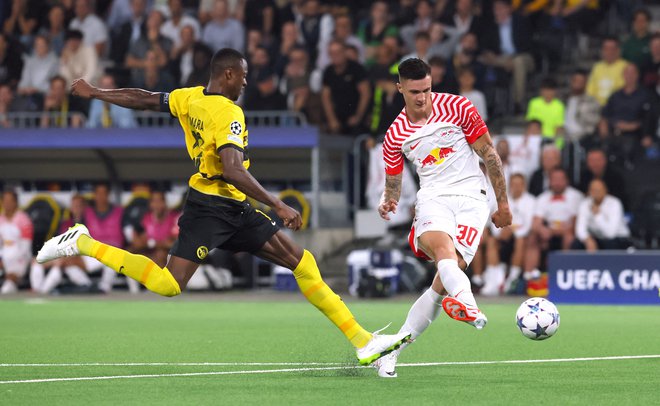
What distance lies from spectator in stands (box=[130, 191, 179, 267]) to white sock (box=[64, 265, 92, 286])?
2.89 feet

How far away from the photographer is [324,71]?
21641mm

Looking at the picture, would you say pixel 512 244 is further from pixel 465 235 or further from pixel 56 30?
pixel 465 235

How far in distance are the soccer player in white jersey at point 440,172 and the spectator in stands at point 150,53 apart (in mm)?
14184

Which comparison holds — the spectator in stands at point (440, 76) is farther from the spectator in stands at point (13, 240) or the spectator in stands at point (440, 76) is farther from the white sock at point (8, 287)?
the white sock at point (8, 287)

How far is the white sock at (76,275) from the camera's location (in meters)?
21.1

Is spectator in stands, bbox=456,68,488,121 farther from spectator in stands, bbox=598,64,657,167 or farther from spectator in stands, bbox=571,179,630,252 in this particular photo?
spectator in stands, bbox=571,179,630,252

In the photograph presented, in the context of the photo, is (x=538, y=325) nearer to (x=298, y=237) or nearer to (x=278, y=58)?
(x=298, y=237)

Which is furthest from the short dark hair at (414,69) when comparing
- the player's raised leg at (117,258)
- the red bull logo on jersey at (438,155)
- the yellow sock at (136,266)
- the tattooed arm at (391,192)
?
the yellow sock at (136,266)

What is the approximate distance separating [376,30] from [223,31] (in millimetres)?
2755

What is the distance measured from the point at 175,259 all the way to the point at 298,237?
12093 millimetres

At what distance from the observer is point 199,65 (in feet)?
73.7

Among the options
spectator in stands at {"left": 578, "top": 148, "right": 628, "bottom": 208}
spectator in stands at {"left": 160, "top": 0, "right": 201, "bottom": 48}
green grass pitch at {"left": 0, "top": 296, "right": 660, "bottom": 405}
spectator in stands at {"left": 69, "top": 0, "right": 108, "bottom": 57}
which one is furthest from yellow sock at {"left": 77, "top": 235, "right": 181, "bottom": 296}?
spectator in stands at {"left": 69, "top": 0, "right": 108, "bottom": 57}

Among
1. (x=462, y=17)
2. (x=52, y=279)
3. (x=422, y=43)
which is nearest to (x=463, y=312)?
(x=422, y=43)

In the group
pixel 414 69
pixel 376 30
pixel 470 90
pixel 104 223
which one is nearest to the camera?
pixel 414 69
